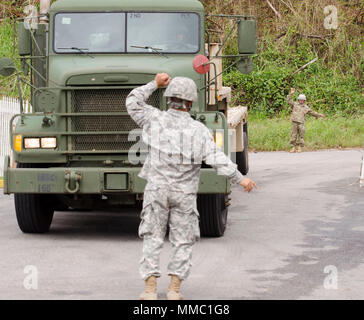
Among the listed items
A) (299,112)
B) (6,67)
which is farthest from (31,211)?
(299,112)

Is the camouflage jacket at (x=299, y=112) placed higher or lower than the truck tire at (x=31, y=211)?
higher

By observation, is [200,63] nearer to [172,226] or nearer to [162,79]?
[162,79]

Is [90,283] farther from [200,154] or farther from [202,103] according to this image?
[202,103]

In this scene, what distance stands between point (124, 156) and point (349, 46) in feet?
73.9

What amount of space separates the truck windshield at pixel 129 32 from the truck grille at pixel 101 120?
2.69 ft

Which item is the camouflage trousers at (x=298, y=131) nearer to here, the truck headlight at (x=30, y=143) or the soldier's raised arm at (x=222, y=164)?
the truck headlight at (x=30, y=143)

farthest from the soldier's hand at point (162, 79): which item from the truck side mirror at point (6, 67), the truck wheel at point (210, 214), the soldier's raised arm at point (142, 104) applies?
the truck side mirror at point (6, 67)

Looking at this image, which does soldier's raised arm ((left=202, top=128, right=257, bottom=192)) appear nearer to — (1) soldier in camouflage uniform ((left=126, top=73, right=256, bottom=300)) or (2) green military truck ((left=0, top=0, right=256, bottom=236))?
(1) soldier in camouflage uniform ((left=126, top=73, right=256, bottom=300))

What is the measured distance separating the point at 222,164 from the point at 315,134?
19.4 meters

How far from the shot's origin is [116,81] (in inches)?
418

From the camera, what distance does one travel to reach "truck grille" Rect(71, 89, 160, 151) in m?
10.6

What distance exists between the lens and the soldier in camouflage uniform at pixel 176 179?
23.2 ft

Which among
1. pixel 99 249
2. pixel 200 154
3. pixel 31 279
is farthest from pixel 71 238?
pixel 200 154

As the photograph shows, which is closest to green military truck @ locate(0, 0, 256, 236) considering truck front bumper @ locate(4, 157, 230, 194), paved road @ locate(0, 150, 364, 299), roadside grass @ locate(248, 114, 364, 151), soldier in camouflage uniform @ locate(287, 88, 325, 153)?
truck front bumper @ locate(4, 157, 230, 194)
